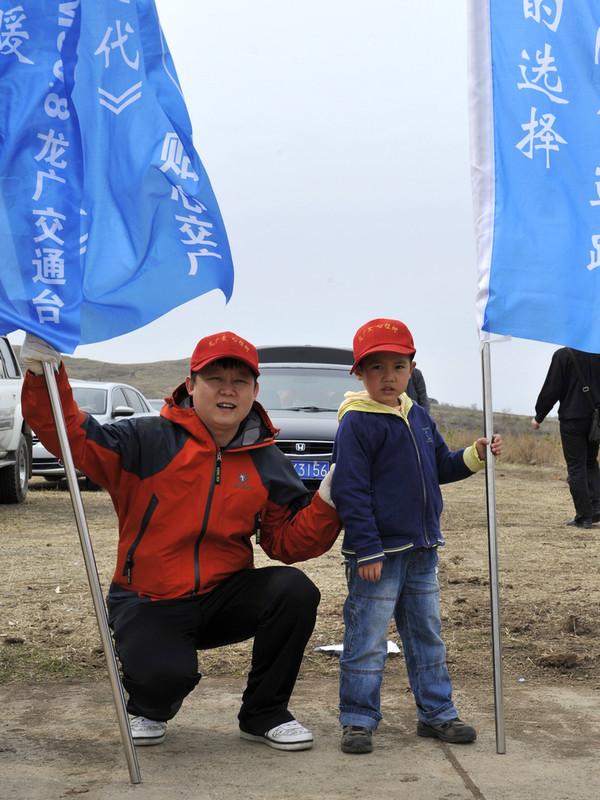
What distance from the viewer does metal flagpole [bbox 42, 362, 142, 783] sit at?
4.12 m

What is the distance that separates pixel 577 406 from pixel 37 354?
8.47 metres

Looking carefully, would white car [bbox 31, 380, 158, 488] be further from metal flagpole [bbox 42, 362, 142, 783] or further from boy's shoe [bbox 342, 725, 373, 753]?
metal flagpole [bbox 42, 362, 142, 783]

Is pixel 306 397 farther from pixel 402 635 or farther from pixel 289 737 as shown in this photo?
pixel 289 737

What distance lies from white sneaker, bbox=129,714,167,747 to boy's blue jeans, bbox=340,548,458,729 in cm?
70

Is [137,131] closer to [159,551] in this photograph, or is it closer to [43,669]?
[159,551]

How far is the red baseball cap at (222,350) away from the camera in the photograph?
15.3ft

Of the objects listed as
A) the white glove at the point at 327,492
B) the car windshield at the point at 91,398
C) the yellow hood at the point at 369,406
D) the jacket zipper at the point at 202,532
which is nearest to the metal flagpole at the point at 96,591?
the jacket zipper at the point at 202,532

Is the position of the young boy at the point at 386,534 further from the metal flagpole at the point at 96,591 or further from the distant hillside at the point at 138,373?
the distant hillside at the point at 138,373

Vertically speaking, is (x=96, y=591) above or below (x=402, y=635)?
above

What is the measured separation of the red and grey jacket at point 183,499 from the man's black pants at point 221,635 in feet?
0.26

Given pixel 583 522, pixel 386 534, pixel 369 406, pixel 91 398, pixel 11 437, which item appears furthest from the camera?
pixel 91 398

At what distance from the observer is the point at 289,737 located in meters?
4.55

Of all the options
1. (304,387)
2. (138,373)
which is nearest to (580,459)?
(304,387)

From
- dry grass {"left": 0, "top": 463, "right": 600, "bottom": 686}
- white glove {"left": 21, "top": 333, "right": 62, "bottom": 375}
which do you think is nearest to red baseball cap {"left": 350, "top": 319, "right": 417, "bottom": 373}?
white glove {"left": 21, "top": 333, "right": 62, "bottom": 375}
